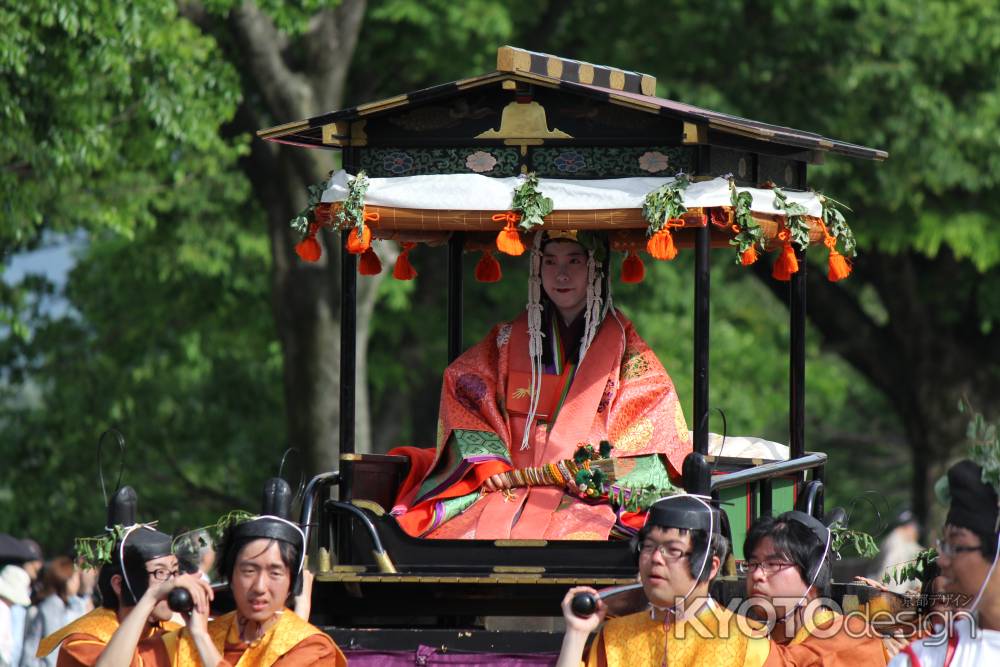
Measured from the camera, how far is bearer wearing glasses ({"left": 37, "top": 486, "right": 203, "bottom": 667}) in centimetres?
648

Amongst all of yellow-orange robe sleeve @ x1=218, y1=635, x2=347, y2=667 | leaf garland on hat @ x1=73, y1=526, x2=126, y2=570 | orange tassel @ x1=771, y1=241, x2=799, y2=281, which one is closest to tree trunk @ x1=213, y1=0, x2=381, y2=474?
orange tassel @ x1=771, y1=241, x2=799, y2=281

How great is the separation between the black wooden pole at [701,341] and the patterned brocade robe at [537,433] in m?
0.42

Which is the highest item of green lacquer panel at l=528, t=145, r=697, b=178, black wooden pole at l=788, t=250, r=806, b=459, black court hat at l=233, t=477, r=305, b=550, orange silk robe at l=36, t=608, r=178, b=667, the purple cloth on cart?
green lacquer panel at l=528, t=145, r=697, b=178

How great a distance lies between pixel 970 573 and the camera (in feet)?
15.2

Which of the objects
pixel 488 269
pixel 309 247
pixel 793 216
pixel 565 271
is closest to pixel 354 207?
pixel 309 247

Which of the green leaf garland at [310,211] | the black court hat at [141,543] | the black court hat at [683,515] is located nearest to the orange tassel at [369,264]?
the green leaf garland at [310,211]

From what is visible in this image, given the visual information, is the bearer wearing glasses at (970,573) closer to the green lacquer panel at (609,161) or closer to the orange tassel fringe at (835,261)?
the green lacquer panel at (609,161)

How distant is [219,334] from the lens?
19234mm

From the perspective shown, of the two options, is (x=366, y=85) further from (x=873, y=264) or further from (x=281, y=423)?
(x=873, y=264)

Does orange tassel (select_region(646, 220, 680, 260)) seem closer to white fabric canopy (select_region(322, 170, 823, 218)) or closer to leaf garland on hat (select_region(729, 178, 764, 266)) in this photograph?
white fabric canopy (select_region(322, 170, 823, 218))

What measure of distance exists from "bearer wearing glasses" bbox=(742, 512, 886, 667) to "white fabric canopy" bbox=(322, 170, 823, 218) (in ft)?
5.77

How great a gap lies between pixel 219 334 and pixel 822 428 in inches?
513

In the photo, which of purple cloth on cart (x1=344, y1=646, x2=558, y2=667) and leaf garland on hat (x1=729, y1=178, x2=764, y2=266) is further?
leaf garland on hat (x1=729, y1=178, x2=764, y2=266)

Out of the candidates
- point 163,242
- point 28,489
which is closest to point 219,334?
point 163,242
